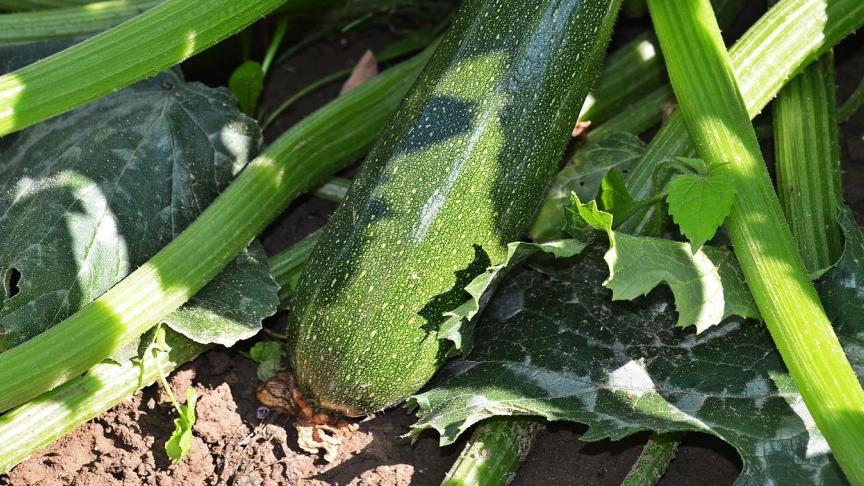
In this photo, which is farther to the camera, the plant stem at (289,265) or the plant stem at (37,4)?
the plant stem at (37,4)

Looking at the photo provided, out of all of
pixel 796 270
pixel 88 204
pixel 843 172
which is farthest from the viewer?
pixel 843 172

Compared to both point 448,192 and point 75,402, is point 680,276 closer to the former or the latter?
point 448,192

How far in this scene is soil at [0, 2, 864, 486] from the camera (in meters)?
2.50

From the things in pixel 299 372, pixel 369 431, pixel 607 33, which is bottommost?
pixel 369 431

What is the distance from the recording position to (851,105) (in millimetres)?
2975

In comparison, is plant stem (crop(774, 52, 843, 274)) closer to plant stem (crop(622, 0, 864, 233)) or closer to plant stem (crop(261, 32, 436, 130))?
plant stem (crop(622, 0, 864, 233))

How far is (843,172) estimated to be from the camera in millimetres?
2902

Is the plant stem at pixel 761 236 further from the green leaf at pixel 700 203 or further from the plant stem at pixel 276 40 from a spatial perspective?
the plant stem at pixel 276 40

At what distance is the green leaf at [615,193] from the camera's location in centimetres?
242

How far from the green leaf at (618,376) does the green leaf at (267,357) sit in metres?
0.41

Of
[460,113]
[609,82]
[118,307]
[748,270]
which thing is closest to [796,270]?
[748,270]

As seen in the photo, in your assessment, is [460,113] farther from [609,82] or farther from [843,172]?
[843,172]

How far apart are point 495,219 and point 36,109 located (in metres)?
1.04

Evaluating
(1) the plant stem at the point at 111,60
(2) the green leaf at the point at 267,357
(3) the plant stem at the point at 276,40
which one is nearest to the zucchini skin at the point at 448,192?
(2) the green leaf at the point at 267,357
